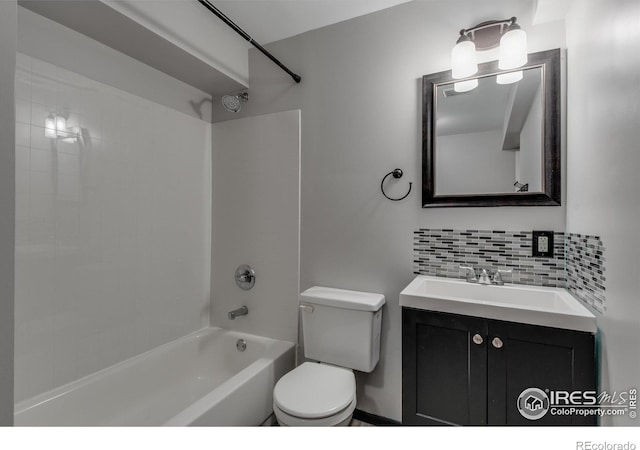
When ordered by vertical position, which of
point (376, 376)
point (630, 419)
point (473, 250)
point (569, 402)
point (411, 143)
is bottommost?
point (376, 376)

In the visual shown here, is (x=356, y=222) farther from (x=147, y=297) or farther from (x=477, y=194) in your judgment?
(x=147, y=297)

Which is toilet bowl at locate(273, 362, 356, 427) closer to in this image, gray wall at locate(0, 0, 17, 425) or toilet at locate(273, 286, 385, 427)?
toilet at locate(273, 286, 385, 427)

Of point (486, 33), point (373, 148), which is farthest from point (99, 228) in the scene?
point (486, 33)

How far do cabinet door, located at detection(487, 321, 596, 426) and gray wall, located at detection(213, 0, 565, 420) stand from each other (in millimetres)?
577

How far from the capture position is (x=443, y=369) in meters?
1.29

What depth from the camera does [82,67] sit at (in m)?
1.61

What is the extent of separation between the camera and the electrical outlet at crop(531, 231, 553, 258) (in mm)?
1433

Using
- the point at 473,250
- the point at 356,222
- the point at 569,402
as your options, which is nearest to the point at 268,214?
the point at 356,222

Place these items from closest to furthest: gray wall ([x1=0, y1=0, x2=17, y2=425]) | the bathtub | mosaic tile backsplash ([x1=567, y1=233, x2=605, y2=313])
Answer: gray wall ([x1=0, y1=0, x2=17, y2=425])
mosaic tile backsplash ([x1=567, y1=233, x2=605, y2=313])
the bathtub

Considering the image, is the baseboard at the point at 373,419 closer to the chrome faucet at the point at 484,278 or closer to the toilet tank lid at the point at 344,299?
the toilet tank lid at the point at 344,299

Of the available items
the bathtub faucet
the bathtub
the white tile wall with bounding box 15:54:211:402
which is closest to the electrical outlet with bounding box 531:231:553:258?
the bathtub

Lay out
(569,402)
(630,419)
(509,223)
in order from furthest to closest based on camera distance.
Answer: (509,223) < (569,402) < (630,419)
